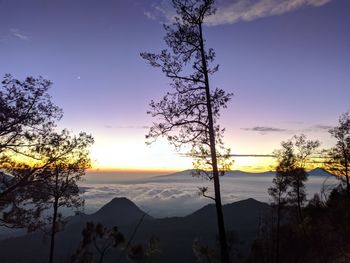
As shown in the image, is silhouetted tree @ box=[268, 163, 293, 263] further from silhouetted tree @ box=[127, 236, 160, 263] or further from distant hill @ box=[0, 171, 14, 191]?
distant hill @ box=[0, 171, 14, 191]

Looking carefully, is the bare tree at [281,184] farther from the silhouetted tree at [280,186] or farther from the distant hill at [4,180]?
the distant hill at [4,180]

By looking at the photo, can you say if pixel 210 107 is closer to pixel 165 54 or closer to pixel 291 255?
pixel 165 54

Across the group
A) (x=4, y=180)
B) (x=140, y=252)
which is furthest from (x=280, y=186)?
(x=4, y=180)

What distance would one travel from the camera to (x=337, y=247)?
76.7ft

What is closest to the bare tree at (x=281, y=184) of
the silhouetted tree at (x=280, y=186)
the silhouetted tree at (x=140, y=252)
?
the silhouetted tree at (x=280, y=186)

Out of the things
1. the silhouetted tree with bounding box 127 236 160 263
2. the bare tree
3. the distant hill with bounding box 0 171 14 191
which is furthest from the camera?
the bare tree

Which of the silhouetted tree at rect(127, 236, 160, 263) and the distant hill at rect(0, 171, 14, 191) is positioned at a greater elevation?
the distant hill at rect(0, 171, 14, 191)

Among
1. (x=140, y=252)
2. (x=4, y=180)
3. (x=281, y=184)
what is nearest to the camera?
(x=4, y=180)

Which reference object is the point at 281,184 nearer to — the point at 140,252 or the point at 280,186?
the point at 280,186

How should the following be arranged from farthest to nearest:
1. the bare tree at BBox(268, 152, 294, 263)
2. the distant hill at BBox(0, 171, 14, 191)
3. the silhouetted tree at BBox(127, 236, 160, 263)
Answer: the bare tree at BBox(268, 152, 294, 263) → the silhouetted tree at BBox(127, 236, 160, 263) → the distant hill at BBox(0, 171, 14, 191)

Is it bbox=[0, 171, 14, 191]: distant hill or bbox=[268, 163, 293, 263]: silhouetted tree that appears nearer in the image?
bbox=[0, 171, 14, 191]: distant hill

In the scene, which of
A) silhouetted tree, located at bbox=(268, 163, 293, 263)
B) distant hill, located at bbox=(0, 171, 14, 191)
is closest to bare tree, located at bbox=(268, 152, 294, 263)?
silhouetted tree, located at bbox=(268, 163, 293, 263)

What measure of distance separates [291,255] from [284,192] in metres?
7.57

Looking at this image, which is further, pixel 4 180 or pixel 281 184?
pixel 281 184
